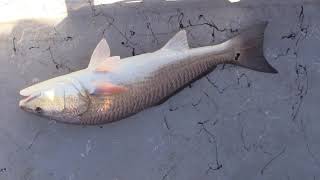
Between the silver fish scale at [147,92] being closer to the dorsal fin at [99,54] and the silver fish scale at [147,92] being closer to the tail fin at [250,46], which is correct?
the tail fin at [250,46]

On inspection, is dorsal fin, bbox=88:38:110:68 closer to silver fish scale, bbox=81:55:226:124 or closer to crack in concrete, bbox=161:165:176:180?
silver fish scale, bbox=81:55:226:124

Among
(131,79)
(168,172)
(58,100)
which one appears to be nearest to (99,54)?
(131,79)

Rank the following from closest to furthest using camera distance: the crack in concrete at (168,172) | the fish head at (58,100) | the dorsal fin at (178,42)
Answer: the fish head at (58,100) < the dorsal fin at (178,42) < the crack in concrete at (168,172)

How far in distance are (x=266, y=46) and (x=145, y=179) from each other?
122 centimetres

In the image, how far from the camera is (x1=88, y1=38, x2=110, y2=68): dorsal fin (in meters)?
5.14

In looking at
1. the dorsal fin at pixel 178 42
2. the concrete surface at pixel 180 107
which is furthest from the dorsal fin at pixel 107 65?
the dorsal fin at pixel 178 42

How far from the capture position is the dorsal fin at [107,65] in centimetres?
512

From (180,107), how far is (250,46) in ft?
2.05

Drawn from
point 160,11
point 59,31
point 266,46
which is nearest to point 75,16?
point 59,31

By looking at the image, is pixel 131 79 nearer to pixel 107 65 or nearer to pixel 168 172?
pixel 107 65

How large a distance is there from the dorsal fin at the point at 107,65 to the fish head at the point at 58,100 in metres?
0.17

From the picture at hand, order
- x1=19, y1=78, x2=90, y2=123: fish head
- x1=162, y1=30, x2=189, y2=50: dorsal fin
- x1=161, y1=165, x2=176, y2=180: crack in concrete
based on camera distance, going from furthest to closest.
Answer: x1=161, y1=165, x2=176, y2=180: crack in concrete
x1=162, y1=30, x2=189, y2=50: dorsal fin
x1=19, y1=78, x2=90, y2=123: fish head

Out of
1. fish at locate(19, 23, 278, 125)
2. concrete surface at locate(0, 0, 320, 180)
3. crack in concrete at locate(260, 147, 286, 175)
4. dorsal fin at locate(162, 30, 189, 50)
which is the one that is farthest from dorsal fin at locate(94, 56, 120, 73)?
crack in concrete at locate(260, 147, 286, 175)

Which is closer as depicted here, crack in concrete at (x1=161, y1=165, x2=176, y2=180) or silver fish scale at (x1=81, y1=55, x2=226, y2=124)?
silver fish scale at (x1=81, y1=55, x2=226, y2=124)
